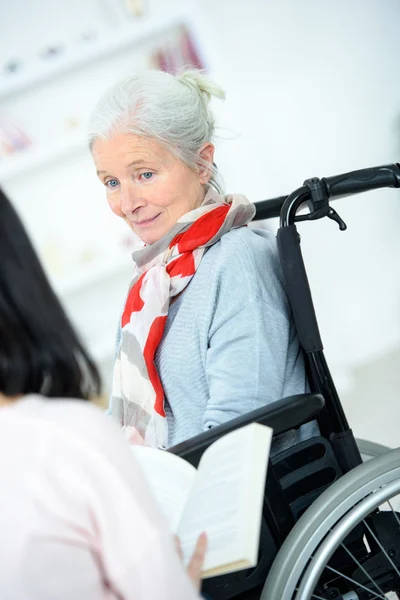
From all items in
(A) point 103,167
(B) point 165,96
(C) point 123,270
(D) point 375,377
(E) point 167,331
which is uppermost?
(B) point 165,96

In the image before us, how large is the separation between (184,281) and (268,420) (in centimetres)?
44

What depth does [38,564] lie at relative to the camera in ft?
2.22

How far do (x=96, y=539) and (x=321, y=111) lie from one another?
11.0 feet

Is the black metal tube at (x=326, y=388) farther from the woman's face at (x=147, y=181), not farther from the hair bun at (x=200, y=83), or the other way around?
the hair bun at (x=200, y=83)

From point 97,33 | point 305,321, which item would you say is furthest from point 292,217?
point 97,33

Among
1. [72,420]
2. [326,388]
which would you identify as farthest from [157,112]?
[72,420]

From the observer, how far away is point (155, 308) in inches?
57.2

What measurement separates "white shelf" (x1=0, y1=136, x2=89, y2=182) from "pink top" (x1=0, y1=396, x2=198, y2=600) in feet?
8.83

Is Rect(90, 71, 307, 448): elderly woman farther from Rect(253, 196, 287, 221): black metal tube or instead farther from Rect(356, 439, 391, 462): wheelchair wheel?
Rect(356, 439, 391, 462): wheelchair wheel

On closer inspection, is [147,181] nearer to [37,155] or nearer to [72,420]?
[72,420]

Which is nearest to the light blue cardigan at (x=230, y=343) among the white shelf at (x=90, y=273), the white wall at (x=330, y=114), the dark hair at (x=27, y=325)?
the dark hair at (x=27, y=325)

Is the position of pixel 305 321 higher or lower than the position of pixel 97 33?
lower

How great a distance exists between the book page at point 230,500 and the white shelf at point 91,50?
265cm

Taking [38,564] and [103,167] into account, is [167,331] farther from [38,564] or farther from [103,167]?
[38,564]
